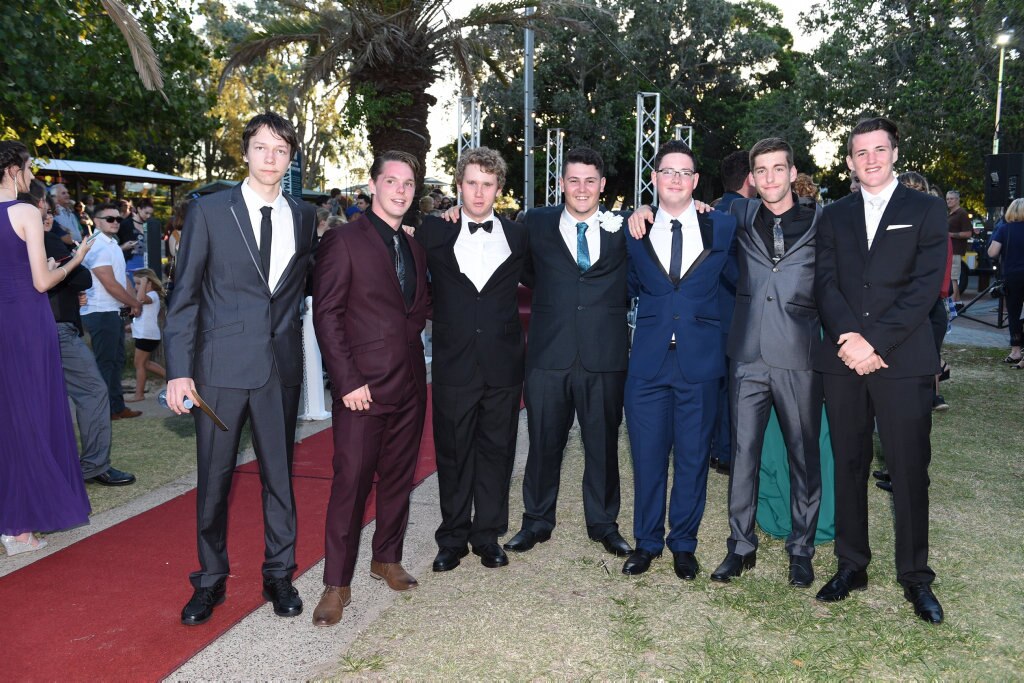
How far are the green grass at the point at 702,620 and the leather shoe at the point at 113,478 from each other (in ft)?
8.79

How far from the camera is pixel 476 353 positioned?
170 inches

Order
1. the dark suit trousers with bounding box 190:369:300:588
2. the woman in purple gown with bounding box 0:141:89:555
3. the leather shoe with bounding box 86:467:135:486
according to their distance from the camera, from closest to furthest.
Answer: the dark suit trousers with bounding box 190:369:300:588 < the woman in purple gown with bounding box 0:141:89:555 < the leather shoe with bounding box 86:467:135:486

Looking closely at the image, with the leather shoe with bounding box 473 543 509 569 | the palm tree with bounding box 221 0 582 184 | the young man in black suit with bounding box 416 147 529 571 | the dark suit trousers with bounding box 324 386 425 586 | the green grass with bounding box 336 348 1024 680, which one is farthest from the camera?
the palm tree with bounding box 221 0 582 184

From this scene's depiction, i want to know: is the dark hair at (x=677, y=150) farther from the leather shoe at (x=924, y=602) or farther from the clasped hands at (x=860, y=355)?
the leather shoe at (x=924, y=602)

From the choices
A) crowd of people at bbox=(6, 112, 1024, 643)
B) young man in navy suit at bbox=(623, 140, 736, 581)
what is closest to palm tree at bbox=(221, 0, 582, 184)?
crowd of people at bbox=(6, 112, 1024, 643)

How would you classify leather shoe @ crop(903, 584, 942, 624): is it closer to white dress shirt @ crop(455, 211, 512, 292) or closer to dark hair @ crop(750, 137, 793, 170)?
dark hair @ crop(750, 137, 793, 170)

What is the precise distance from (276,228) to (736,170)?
4013 mm

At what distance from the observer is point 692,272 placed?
4.29m

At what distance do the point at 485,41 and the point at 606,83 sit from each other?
2411cm

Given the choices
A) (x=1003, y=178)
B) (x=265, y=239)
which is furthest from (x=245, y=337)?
(x=1003, y=178)

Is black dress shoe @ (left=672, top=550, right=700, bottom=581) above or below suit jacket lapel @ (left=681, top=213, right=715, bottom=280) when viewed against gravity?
below

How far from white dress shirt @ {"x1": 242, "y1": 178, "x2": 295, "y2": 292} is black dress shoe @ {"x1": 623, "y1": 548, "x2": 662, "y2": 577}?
2.24 m

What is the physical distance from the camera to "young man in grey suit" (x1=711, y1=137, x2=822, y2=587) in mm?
4172

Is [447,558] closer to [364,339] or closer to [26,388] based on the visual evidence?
[364,339]
